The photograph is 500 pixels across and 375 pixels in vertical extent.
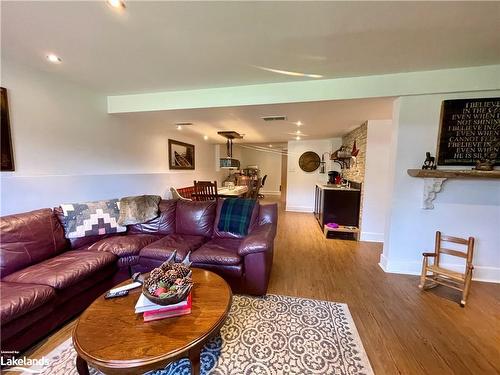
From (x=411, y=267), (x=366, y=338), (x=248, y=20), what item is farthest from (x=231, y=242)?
(x=411, y=267)

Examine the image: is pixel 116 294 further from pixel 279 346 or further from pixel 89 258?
pixel 279 346

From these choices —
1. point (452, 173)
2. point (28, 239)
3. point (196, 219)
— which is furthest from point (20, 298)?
point (452, 173)

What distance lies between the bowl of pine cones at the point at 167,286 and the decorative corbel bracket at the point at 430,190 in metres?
2.77

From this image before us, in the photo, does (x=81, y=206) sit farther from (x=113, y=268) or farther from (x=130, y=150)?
→ (x=130, y=150)

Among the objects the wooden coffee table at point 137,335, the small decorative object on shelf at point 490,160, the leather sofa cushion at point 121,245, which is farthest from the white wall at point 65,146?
the small decorative object on shelf at point 490,160

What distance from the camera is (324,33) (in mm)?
1715

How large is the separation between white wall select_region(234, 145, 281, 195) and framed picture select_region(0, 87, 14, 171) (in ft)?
26.0

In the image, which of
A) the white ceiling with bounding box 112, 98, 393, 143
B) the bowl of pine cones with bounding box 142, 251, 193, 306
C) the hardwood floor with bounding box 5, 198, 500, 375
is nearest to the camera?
the bowl of pine cones with bounding box 142, 251, 193, 306

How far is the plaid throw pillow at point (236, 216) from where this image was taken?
264 cm

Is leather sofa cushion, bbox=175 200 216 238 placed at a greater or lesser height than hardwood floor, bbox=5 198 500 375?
greater

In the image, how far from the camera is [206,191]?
466 cm

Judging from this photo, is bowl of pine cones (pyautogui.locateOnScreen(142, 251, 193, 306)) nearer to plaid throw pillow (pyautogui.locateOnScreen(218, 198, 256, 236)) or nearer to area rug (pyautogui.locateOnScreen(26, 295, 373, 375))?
area rug (pyautogui.locateOnScreen(26, 295, 373, 375))

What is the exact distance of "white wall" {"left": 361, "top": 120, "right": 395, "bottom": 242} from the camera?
365cm
